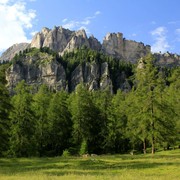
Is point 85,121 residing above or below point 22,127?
above

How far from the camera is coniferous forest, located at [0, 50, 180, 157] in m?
42.4

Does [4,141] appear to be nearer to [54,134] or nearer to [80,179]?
[80,179]

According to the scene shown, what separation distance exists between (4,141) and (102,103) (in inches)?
1342

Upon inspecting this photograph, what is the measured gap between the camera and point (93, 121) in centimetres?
6856

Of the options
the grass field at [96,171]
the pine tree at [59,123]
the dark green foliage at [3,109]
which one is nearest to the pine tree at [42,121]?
the pine tree at [59,123]

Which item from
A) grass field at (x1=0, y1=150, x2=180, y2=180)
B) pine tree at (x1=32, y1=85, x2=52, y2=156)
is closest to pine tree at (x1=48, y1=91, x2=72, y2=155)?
pine tree at (x1=32, y1=85, x2=52, y2=156)

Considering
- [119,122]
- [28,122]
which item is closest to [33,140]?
[28,122]

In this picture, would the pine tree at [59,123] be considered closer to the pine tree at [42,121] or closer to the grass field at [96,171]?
the pine tree at [42,121]

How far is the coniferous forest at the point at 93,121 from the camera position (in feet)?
139

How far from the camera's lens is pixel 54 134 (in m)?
64.6

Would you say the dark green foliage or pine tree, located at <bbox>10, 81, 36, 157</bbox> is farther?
pine tree, located at <bbox>10, 81, 36, 157</bbox>

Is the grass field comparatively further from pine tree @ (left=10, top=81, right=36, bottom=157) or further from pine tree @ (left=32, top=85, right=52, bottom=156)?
pine tree @ (left=32, top=85, right=52, bottom=156)

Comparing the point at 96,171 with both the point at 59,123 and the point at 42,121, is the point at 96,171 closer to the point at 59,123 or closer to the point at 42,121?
the point at 42,121

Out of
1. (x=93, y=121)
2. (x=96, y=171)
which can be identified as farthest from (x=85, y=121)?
(x=96, y=171)
